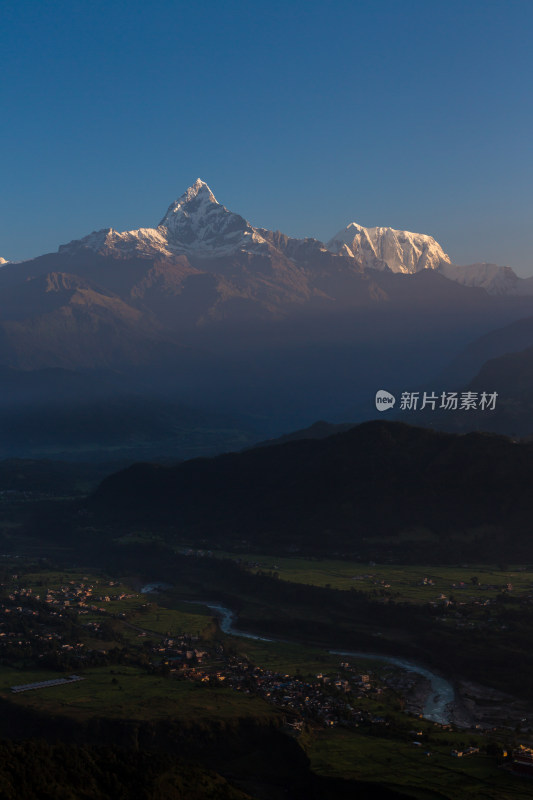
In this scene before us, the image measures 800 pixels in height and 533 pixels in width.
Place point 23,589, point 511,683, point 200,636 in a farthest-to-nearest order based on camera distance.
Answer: point 23,589 < point 200,636 < point 511,683

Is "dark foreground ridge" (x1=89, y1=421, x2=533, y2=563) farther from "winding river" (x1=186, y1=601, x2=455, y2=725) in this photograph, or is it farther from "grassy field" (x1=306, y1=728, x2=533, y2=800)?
"grassy field" (x1=306, y1=728, x2=533, y2=800)

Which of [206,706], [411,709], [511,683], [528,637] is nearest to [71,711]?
[206,706]

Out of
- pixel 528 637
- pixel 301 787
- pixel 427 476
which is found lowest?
pixel 301 787

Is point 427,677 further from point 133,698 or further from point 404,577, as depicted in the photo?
point 404,577

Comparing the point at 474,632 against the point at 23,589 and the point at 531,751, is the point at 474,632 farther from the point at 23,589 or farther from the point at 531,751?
the point at 23,589

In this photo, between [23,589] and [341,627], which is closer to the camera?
[341,627]

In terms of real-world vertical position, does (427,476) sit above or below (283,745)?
above

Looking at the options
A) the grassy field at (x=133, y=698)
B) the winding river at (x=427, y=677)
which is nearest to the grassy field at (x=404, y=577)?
the winding river at (x=427, y=677)

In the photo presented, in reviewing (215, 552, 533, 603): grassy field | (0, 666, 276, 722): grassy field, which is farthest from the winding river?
(0, 666, 276, 722): grassy field
